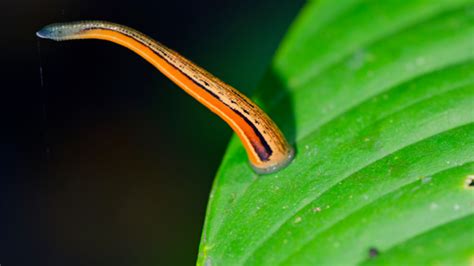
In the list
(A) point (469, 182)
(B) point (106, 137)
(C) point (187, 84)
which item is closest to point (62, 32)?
(C) point (187, 84)

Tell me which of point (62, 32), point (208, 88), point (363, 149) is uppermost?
point (62, 32)

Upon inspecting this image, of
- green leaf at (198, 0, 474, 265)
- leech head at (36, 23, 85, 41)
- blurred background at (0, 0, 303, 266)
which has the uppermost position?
leech head at (36, 23, 85, 41)

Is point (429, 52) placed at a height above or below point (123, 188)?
above

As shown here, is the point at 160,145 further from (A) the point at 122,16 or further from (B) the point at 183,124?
(A) the point at 122,16

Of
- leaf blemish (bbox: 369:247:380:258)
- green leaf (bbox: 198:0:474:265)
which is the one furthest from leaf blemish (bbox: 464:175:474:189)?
leaf blemish (bbox: 369:247:380:258)

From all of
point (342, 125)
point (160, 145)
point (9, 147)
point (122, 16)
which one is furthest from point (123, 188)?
point (342, 125)

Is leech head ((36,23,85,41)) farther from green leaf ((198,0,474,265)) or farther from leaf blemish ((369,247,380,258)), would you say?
leaf blemish ((369,247,380,258))

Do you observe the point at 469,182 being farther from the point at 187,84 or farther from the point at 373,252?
the point at 187,84
